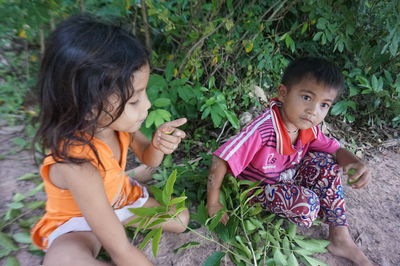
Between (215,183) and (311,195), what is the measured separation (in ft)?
1.43

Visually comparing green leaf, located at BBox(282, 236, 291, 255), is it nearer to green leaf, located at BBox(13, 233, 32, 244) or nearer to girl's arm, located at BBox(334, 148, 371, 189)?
girl's arm, located at BBox(334, 148, 371, 189)

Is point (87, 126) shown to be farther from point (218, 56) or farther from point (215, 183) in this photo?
point (218, 56)

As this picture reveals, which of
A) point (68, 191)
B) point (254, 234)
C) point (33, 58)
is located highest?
point (33, 58)

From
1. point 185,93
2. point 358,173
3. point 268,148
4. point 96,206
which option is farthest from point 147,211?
point 358,173

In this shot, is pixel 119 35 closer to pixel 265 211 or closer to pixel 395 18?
pixel 265 211

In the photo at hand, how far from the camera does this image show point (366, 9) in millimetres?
2156

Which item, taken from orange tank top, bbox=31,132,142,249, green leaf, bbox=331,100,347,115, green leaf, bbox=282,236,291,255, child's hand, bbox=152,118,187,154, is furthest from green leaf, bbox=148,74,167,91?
green leaf, bbox=331,100,347,115

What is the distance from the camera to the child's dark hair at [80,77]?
875 mm

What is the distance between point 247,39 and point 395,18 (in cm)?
90

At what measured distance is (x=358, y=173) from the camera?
1.41m

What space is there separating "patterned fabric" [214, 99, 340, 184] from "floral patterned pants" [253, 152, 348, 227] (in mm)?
53

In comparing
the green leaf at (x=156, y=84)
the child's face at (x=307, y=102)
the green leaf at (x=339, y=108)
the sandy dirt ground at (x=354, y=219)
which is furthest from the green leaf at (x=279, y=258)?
the green leaf at (x=339, y=108)

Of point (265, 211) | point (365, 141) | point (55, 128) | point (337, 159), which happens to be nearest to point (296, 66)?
point (337, 159)

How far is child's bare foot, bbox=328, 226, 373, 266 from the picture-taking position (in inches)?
56.1
